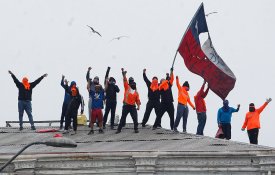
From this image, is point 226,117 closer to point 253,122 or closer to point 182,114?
point 253,122

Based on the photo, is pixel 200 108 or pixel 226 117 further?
pixel 200 108

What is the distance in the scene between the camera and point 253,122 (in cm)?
3347

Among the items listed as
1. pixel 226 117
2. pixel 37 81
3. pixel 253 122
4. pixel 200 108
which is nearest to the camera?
pixel 253 122

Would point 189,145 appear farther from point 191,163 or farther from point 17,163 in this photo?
point 17,163

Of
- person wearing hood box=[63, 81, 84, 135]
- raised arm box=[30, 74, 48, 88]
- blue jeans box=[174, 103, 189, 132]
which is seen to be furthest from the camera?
raised arm box=[30, 74, 48, 88]

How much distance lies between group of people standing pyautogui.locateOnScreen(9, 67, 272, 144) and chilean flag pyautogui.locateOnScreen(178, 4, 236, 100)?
0.59 metres

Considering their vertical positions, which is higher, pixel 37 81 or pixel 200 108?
pixel 37 81

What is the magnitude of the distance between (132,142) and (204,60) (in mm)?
5330

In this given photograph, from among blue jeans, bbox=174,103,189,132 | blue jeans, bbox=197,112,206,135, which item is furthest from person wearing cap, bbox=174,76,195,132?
blue jeans, bbox=197,112,206,135

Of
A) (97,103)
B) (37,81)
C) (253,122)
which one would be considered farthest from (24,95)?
(253,122)

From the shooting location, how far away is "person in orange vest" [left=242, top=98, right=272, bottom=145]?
33.4 m

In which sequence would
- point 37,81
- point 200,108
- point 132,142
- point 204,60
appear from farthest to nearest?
point 204,60
point 37,81
point 200,108
point 132,142

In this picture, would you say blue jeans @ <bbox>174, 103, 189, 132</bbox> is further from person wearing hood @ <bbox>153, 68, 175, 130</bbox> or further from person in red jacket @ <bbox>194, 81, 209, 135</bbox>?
person in red jacket @ <bbox>194, 81, 209, 135</bbox>

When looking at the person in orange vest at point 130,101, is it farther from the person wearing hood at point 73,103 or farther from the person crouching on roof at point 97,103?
the person wearing hood at point 73,103
